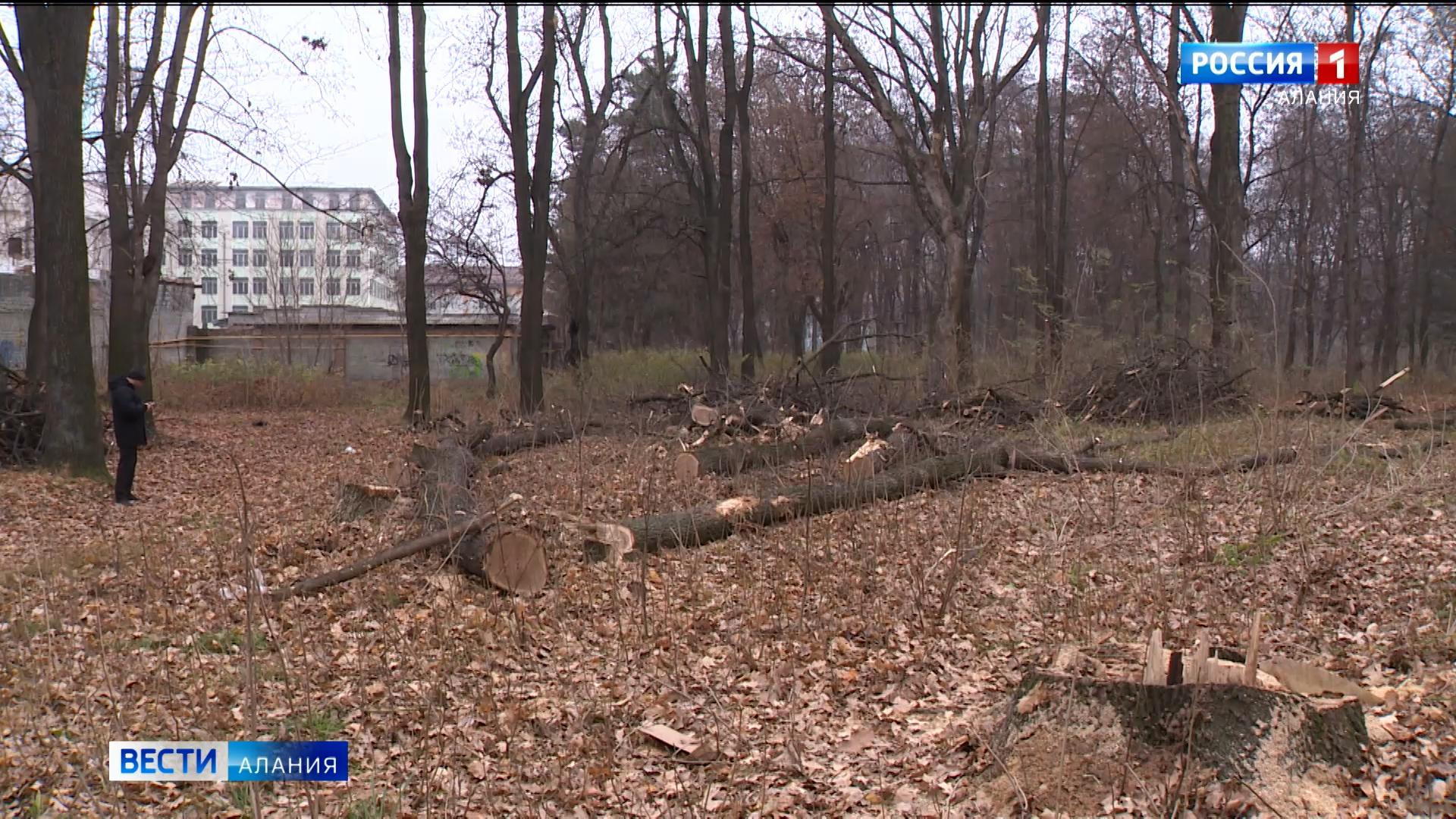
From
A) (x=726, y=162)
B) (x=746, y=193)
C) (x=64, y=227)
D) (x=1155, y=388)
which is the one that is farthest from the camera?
(x=746, y=193)

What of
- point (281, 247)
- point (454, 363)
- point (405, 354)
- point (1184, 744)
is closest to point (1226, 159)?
point (1184, 744)

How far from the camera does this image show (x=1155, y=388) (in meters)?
14.7

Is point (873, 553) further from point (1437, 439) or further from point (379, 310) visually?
point (379, 310)

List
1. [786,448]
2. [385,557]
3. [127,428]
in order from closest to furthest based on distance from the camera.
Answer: [385,557] < [127,428] < [786,448]

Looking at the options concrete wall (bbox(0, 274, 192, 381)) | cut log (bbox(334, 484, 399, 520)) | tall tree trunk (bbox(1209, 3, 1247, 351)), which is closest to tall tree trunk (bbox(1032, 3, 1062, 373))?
tall tree trunk (bbox(1209, 3, 1247, 351))

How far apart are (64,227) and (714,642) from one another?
33.4ft

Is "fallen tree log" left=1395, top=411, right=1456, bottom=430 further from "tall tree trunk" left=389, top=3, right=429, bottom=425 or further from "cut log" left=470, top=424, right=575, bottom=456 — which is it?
"tall tree trunk" left=389, top=3, right=429, bottom=425

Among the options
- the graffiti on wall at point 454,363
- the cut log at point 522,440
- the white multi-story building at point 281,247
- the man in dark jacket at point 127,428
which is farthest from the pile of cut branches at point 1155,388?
the graffiti on wall at point 454,363

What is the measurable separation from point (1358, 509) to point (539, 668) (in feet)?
19.2

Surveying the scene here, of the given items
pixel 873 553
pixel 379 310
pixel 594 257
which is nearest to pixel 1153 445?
pixel 873 553

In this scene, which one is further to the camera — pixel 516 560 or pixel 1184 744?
pixel 516 560

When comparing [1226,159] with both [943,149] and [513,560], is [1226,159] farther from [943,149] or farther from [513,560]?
[513,560]

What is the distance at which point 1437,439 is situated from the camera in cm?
1094

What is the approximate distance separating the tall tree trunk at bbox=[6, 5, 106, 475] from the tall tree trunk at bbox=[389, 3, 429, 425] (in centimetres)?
636
